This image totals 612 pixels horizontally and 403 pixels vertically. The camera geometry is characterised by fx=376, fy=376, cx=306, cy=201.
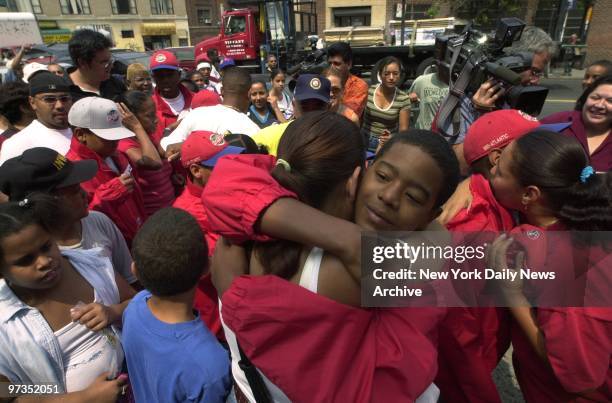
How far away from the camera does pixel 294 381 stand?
94 centimetres

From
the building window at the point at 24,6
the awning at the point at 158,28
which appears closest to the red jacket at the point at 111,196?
the building window at the point at 24,6

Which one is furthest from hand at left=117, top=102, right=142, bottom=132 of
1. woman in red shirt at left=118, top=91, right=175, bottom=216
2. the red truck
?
the red truck

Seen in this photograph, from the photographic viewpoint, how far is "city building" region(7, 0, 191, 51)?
94.6 feet

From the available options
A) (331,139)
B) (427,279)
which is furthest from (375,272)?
(331,139)

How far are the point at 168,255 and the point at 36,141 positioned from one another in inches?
71.7

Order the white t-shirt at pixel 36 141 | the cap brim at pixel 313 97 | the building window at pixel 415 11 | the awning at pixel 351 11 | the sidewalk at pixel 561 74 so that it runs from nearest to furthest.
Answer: the white t-shirt at pixel 36 141 → the cap brim at pixel 313 97 → the sidewalk at pixel 561 74 → the building window at pixel 415 11 → the awning at pixel 351 11

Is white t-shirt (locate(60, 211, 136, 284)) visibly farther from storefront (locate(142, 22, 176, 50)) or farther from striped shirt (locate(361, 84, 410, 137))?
storefront (locate(142, 22, 176, 50))

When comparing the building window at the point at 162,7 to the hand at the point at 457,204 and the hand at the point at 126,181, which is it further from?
the hand at the point at 457,204

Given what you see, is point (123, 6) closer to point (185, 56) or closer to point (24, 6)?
point (24, 6)

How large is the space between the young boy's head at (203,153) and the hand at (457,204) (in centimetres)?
104

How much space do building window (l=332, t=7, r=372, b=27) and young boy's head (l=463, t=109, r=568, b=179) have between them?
26534 mm

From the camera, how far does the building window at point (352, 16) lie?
25219 millimetres

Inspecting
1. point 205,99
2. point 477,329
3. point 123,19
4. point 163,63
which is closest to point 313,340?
point 477,329

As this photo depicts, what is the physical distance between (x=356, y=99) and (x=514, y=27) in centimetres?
226
